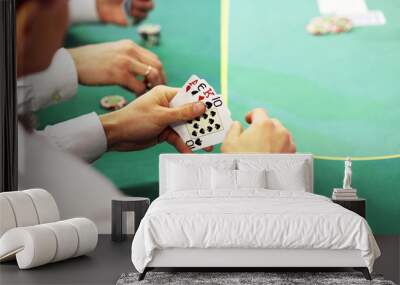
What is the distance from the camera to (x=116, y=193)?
756cm

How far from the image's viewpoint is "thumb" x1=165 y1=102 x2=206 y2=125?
7.41m

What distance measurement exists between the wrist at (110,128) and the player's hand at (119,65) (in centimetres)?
37

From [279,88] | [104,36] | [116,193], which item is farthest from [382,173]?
[104,36]

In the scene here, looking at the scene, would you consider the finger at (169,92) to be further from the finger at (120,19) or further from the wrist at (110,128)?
the finger at (120,19)

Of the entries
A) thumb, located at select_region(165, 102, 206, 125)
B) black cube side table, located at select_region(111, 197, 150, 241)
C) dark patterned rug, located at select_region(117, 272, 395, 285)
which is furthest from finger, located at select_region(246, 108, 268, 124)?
dark patterned rug, located at select_region(117, 272, 395, 285)

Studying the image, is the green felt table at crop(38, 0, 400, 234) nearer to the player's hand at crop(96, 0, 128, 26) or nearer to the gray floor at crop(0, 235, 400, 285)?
the player's hand at crop(96, 0, 128, 26)

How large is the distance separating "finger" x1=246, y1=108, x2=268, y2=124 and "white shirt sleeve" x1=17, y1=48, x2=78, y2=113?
1892mm

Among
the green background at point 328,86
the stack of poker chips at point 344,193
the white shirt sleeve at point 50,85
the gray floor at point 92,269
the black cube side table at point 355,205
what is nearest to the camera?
the gray floor at point 92,269

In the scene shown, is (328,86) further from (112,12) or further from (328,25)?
(112,12)

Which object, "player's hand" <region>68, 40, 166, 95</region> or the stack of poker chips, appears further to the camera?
"player's hand" <region>68, 40, 166, 95</region>

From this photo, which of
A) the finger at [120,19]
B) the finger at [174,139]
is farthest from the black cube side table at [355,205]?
the finger at [120,19]

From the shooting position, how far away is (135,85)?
295 inches

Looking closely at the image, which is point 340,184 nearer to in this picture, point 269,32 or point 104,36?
point 269,32

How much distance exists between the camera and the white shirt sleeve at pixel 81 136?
24.7 feet
